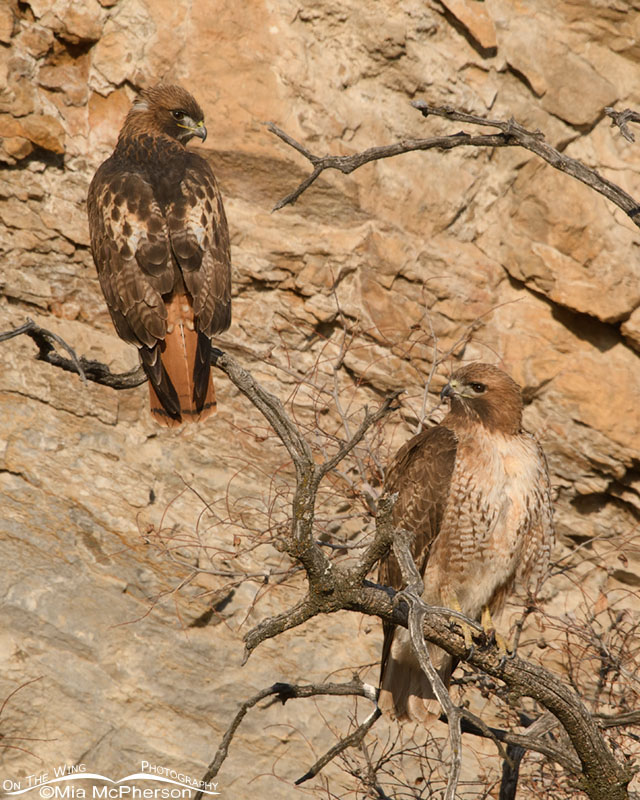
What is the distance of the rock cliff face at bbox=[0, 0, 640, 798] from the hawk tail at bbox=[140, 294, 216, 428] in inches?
→ 82.6

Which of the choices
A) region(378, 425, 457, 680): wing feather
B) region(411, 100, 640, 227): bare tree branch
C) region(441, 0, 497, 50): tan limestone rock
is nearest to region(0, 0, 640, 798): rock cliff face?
region(441, 0, 497, 50): tan limestone rock

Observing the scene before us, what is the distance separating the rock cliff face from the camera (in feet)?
22.7

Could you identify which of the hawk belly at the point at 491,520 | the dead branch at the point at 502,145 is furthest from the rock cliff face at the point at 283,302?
the dead branch at the point at 502,145

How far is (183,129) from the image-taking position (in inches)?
237

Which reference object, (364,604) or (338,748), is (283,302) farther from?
(364,604)

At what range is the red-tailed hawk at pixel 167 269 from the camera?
15.8 feet

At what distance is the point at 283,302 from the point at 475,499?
2.94m

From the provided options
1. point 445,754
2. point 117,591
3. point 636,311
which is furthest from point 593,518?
point 117,591

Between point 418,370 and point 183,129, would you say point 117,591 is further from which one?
point 183,129

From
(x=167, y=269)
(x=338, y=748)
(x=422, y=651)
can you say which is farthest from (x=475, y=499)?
(x=422, y=651)

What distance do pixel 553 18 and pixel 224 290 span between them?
12.6 feet

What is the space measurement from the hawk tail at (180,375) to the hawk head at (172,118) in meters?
1.63

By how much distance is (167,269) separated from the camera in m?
4.99

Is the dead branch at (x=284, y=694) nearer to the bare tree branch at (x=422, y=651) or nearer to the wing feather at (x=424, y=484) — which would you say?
the wing feather at (x=424, y=484)
